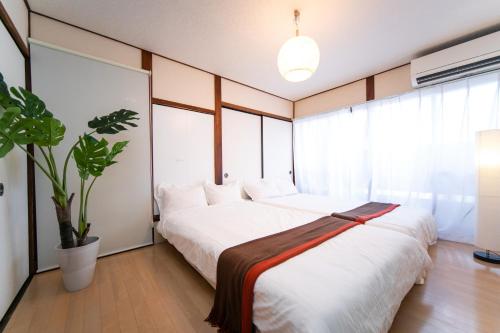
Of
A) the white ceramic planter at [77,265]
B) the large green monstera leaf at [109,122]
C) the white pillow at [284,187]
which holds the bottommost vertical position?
the white ceramic planter at [77,265]

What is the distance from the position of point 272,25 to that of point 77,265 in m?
2.81

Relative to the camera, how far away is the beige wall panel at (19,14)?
1.45 meters

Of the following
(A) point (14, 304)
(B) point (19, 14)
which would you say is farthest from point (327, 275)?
(B) point (19, 14)

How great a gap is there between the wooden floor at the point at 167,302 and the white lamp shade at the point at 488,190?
0.89 feet

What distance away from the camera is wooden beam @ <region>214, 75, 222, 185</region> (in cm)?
313

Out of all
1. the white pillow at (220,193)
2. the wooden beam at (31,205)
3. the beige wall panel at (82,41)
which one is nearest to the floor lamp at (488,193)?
the white pillow at (220,193)

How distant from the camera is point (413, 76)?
8.41 ft

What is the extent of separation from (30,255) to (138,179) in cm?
109

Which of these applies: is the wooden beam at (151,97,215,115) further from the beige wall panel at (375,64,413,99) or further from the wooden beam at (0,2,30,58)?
the beige wall panel at (375,64,413,99)

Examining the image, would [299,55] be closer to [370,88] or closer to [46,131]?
[46,131]

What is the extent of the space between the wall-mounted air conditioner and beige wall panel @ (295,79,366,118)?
814 mm

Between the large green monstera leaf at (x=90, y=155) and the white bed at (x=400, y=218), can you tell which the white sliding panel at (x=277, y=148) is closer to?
the white bed at (x=400, y=218)

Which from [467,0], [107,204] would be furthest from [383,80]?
[107,204]

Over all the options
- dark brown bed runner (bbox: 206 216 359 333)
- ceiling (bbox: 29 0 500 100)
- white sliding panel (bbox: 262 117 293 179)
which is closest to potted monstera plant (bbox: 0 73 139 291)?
ceiling (bbox: 29 0 500 100)
